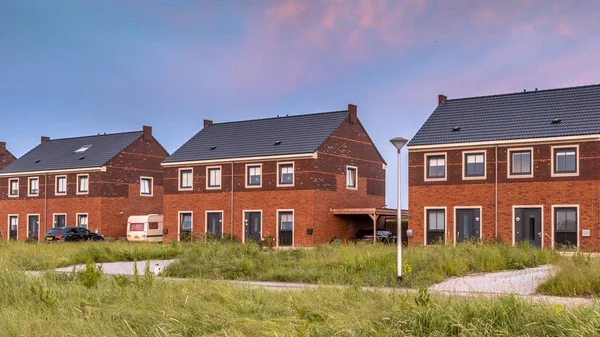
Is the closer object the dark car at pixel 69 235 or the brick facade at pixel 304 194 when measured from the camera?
the brick facade at pixel 304 194

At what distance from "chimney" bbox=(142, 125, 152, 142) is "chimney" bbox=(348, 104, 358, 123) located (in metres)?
15.9

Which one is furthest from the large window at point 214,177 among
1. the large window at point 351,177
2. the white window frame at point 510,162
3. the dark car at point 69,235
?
the white window frame at point 510,162

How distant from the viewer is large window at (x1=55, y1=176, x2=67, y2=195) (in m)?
47.2

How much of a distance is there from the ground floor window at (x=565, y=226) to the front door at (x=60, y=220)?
31443 mm

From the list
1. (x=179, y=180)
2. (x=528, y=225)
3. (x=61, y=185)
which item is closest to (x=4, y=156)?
(x=61, y=185)

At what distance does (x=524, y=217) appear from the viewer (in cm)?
3041

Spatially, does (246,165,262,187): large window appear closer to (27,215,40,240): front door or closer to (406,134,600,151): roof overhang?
(406,134,600,151): roof overhang

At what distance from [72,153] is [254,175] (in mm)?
17175

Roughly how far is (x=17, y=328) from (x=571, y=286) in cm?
1018

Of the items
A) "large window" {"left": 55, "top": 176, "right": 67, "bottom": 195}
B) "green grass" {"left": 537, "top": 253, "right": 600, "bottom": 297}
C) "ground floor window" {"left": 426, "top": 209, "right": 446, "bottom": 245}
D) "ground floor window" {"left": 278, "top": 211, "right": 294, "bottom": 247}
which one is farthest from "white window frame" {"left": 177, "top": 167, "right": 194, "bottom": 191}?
Answer: "green grass" {"left": 537, "top": 253, "right": 600, "bottom": 297}

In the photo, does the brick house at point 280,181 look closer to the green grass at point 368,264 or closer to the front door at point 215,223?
the front door at point 215,223

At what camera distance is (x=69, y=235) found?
40719 millimetres

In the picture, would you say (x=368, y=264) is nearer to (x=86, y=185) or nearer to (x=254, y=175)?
(x=254, y=175)

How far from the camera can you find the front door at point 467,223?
31438mm
